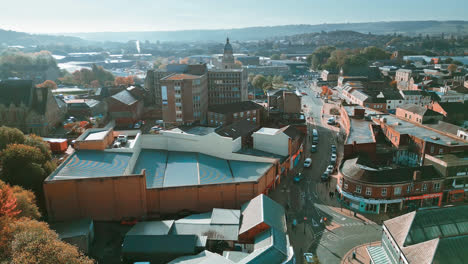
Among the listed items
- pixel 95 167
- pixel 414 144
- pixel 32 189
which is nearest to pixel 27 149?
pixel 32 189

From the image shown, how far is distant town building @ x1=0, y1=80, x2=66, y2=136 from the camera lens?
57.2m

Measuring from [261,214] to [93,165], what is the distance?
1760 cm

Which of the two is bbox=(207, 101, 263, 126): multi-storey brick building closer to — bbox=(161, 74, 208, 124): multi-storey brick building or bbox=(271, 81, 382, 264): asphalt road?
bbox=(161, 74, 208, 124): multi-storey brick building

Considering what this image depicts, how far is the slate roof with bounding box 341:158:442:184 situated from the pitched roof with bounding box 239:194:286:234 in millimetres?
9231

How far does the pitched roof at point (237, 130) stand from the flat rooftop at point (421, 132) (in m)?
20.5

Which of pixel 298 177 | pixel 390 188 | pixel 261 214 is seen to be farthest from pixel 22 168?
pixel 390 188

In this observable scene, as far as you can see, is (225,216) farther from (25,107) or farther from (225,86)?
(25,107)

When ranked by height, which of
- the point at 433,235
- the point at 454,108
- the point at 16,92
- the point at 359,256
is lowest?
the point at 359,256

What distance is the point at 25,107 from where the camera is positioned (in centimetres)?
5744

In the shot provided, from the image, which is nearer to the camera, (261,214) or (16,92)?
(261,214)

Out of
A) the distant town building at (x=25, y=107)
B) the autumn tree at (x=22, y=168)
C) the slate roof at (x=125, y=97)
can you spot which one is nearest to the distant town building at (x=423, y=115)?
the slate roof at (x=125, y=97)

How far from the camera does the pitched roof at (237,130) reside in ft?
155

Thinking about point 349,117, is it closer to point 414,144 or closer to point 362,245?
point 414,144

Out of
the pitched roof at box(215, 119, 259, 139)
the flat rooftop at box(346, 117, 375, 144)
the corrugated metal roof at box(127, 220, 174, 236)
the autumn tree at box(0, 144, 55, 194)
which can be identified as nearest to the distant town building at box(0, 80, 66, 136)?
the autumn tree at box(0, 144, 55, 194)
